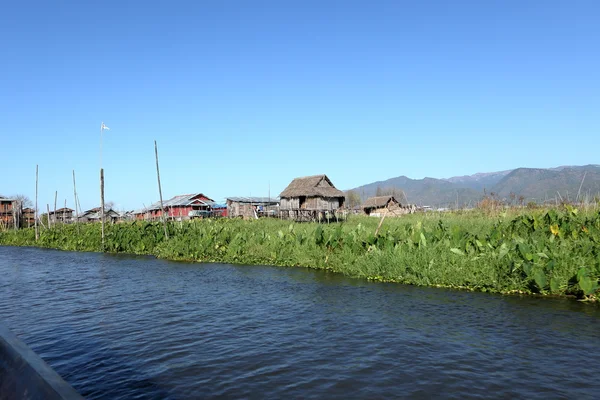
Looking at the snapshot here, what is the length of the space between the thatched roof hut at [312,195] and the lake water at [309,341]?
27.7 meters

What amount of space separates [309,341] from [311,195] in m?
32.7

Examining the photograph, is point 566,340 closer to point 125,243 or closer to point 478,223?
point 478,223

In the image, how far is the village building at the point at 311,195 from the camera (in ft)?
133

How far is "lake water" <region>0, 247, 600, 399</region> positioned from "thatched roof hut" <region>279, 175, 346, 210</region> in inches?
1089

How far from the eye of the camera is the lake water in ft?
19.2

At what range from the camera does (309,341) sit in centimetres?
773

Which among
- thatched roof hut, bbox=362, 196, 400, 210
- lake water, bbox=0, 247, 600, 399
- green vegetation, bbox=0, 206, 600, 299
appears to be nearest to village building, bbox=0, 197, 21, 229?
thatched roof hut, bbox=362, 196, 400, 210

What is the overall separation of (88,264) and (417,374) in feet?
61.4

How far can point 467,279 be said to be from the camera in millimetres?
11711

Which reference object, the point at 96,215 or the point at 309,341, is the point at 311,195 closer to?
the point at 309,341

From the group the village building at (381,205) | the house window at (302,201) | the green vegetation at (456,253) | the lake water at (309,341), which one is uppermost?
the house window at (302,201)

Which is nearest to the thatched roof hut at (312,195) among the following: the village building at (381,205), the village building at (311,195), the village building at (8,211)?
the village building at (311,195)

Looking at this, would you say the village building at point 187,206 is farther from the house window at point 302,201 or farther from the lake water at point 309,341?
the lake water at point 309,341

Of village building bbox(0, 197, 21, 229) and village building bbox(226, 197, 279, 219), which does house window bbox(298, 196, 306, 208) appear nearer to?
village building bbox(226, 197, 279, 219)
